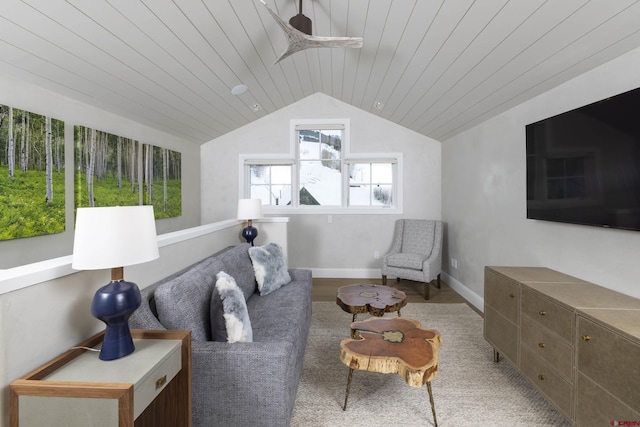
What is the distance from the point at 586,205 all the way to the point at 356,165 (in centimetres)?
328

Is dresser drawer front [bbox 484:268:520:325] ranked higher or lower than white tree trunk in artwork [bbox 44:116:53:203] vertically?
lower

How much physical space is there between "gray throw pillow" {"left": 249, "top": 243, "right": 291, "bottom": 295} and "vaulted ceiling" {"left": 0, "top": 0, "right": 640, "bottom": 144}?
1757 millimetres

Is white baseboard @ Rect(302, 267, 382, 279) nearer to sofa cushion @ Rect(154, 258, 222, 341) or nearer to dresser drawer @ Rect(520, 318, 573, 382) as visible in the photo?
dresser drawer @ Rect(520, 318, 573, 382)

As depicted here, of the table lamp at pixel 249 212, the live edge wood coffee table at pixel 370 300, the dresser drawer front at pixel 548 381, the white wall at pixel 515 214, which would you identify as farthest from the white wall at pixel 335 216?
the dresser drawer front at pixel 548 381

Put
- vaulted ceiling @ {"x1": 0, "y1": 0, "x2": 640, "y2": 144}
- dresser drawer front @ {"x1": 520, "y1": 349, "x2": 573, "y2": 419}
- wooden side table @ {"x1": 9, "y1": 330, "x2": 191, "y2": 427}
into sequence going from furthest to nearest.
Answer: vaulted ceiling @ {"x1": 0, "y1": 0, "x2": 640, "y2": 144} → dresser drawer front @ {"x1": 520, "y1": 349, "x2": 573, "y2": 419} → wooden side table @ {"x1": 9, "y1": 330, "x2": 191, "y2": 427}

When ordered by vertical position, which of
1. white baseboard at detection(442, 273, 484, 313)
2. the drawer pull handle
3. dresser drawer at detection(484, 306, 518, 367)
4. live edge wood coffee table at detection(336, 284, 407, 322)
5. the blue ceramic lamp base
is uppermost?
Result: the blue ceramic lamp base

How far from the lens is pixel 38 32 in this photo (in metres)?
1.86

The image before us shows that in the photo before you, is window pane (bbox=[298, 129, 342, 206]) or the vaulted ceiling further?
window pane (bbox=[298, 129, 342, 206])

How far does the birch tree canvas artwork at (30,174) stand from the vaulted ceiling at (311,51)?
33cm

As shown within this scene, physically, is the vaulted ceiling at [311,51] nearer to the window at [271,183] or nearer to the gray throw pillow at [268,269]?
the window at [271,183]

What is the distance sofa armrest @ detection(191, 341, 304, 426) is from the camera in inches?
57.6

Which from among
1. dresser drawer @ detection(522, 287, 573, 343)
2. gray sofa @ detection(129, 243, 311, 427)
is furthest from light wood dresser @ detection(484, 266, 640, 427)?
gray sofa @ detection(129, 243, 311, 427)

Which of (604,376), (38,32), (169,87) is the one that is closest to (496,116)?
(604,376)

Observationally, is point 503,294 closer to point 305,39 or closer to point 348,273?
point 305,39
